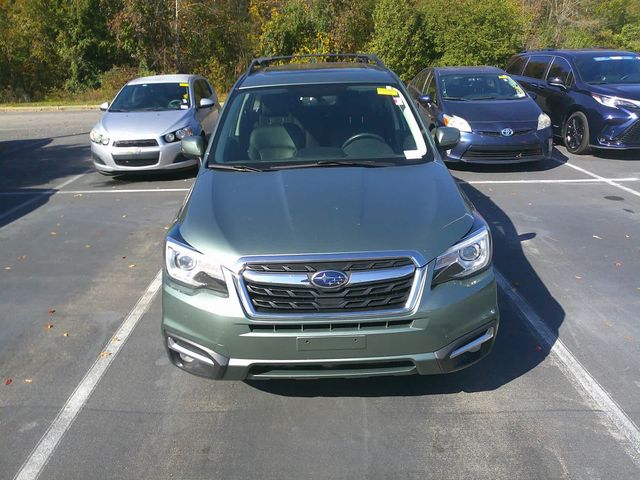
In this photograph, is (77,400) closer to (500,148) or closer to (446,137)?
(446,137)

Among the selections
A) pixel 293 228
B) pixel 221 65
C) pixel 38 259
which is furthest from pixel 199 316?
pixel 221 65

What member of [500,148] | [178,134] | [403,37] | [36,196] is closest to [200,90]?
[178,134]

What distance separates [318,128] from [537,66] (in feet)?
33.1

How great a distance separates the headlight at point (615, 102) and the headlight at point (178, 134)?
271 inches

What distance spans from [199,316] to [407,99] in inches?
104

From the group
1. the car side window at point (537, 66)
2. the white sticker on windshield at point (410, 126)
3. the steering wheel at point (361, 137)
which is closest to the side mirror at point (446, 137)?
the white sticker on windshield at point (410, 126)

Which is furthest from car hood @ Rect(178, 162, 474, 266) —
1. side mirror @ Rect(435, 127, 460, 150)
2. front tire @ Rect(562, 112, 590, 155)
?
front tire @ Rect(562, 112, 590, 155)

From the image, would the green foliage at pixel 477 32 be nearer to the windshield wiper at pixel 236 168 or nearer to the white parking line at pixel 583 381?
the white parking line at pixel 583 381

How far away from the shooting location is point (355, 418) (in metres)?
3.71

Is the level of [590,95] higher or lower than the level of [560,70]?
lower

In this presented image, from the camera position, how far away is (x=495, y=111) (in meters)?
10.4

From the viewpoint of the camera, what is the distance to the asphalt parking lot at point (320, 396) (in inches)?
132

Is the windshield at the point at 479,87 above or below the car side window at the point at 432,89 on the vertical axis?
above

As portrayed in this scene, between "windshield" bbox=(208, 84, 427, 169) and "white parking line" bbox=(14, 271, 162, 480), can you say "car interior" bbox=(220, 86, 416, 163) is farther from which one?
"white parking line" bbox=(14, 271, 162, 480)
